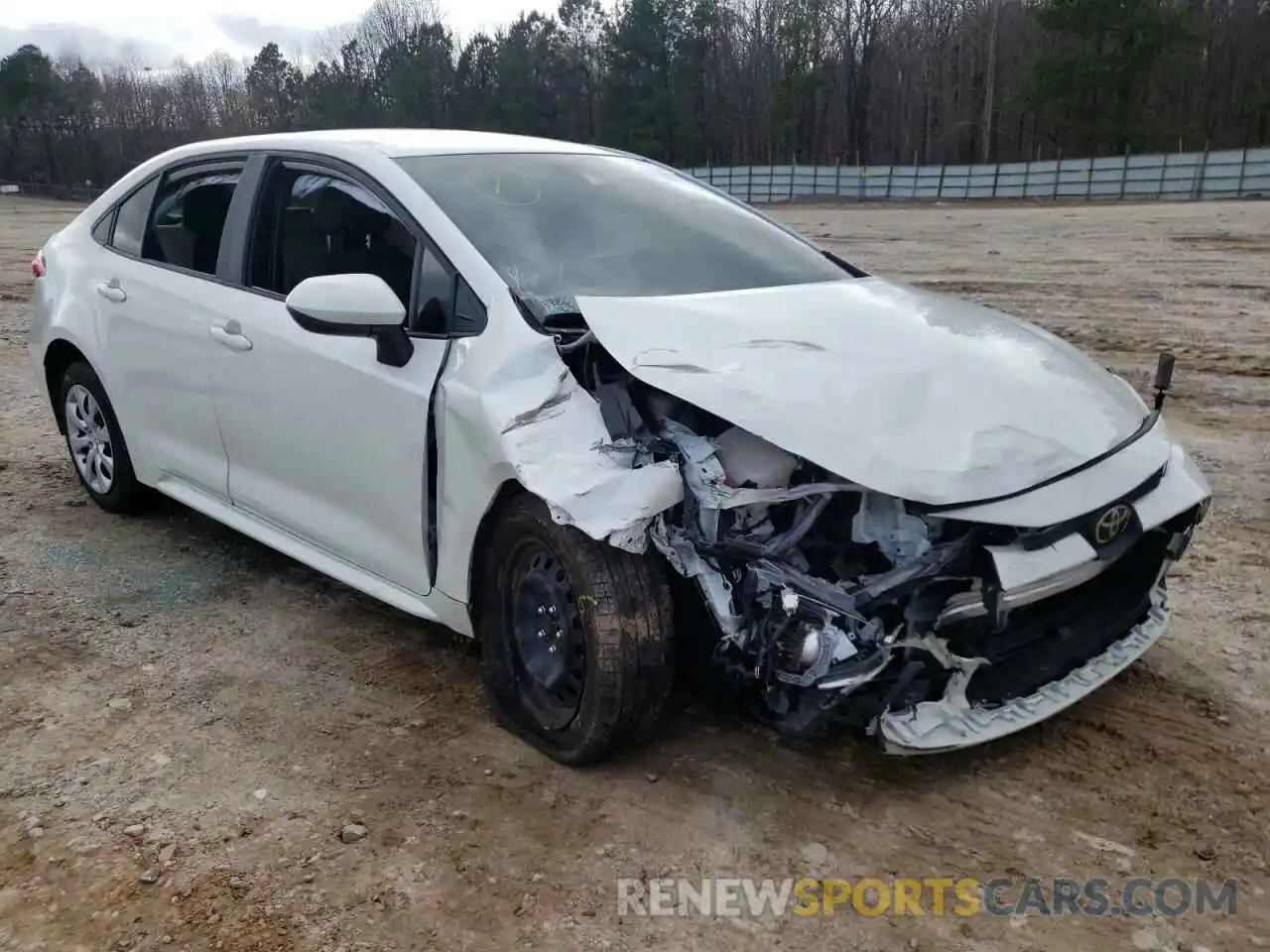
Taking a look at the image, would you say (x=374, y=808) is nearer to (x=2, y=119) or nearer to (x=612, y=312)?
(x=612, y=312)

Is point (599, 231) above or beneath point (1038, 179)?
above

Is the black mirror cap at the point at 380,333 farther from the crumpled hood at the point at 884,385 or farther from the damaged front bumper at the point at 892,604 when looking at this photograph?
the damaged front bumper at the point at 892,604

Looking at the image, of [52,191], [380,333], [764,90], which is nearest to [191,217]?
[380,333]

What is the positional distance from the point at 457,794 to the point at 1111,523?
5.99 ft

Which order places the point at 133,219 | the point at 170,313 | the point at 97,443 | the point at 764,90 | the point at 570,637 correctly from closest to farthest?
the point at 570,637 → the point at 170,313 → the point at 133,219 → the point at 97,443 → the point at 764,90

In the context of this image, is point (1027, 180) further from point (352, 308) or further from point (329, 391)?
point (352, 308)

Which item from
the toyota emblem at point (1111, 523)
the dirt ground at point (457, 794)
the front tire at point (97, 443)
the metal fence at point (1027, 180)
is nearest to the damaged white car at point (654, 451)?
the toyota emblem at point (1111, 523)

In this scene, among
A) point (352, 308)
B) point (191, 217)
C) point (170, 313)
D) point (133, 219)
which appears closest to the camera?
point (352, 308)

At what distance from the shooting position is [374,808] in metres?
2.91

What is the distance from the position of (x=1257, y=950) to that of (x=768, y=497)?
142 cm

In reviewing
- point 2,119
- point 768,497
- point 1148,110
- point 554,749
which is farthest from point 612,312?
point 2,119

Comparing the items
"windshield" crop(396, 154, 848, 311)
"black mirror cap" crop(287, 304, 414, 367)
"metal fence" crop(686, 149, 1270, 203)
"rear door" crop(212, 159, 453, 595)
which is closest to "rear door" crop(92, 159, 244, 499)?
"rear door" crop(212, 159, 453, 595)

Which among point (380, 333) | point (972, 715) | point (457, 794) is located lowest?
point (457, 794)

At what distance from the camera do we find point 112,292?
4.54 metres
